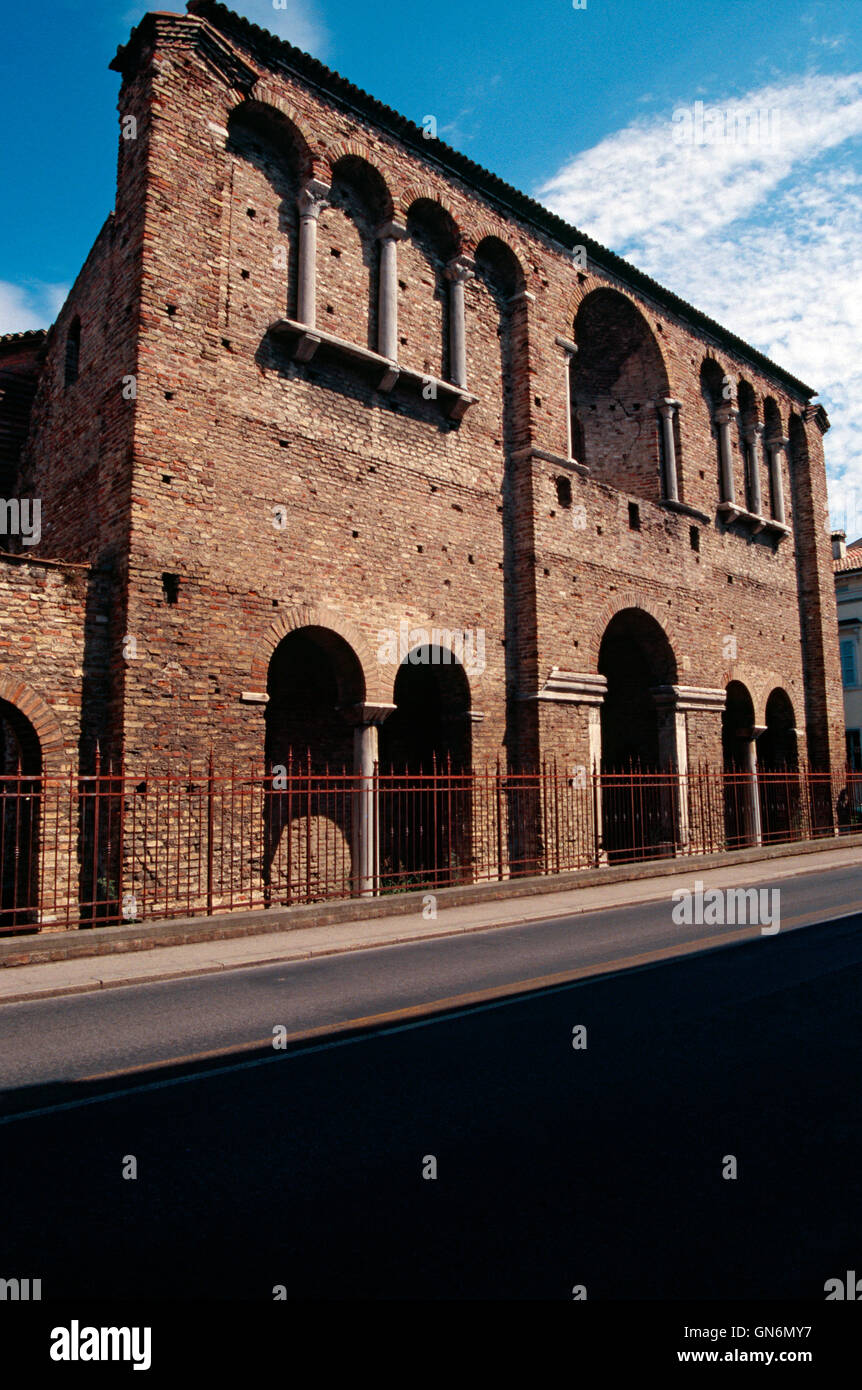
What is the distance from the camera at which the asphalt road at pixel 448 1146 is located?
277cm

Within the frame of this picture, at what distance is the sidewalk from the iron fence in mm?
497

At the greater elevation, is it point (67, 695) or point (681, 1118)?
point (67, 695)

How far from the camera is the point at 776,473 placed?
77.7 ft

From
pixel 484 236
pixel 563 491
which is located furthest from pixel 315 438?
pixel 484 236

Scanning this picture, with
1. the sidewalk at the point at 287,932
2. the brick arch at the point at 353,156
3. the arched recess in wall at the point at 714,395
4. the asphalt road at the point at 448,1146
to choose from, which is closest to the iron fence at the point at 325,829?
the sidewalk at the point at 287,932

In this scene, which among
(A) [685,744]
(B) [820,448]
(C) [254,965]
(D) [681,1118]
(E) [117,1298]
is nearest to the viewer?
(E) [117,1298]

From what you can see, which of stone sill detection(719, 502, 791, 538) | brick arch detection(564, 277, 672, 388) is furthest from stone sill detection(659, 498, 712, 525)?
brick arch detection(564, 277, 672, 388)

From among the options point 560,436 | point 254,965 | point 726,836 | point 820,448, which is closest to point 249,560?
point 254,965

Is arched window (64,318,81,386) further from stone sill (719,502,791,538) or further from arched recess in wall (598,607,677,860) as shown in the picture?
stone sill (719,502,791,538)

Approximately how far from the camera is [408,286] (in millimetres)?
15406

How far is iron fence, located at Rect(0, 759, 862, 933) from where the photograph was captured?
10391 mm

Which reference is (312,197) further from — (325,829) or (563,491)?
(325,829)

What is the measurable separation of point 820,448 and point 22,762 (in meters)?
23.3
